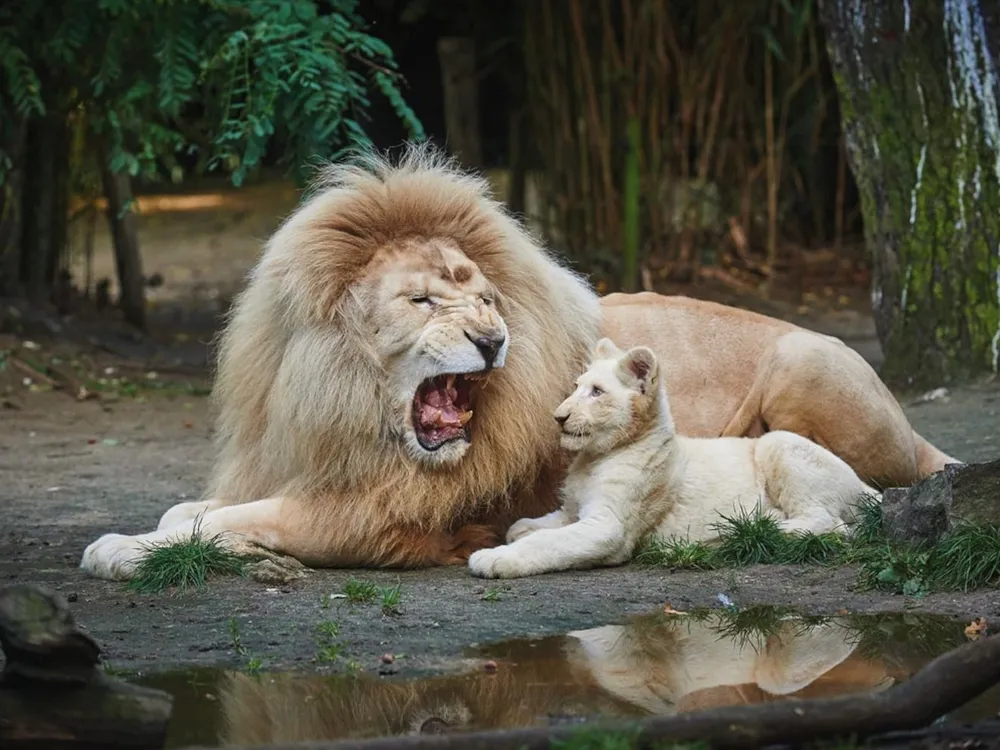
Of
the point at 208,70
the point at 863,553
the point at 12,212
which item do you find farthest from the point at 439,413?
the point at 12,212

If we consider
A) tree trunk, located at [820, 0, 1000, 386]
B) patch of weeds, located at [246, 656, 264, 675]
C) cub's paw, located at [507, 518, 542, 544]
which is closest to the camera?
patch of weeds, located at [246, 656, 264, 675]

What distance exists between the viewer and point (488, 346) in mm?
5367

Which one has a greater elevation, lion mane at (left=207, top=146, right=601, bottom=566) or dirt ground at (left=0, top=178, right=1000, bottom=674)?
lion mane at (left=207, top=146, right=601, bottom=566)

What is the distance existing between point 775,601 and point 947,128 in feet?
14.4

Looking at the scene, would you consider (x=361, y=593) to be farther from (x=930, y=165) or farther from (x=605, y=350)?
(x=930, y=165)

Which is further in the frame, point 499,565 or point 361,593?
point 499,565

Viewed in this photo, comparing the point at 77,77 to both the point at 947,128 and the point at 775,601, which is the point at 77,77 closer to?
the point at 947,128

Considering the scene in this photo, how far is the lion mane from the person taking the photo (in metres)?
5.49

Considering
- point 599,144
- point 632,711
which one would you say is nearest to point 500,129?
point 599,144

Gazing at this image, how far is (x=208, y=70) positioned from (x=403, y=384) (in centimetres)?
380

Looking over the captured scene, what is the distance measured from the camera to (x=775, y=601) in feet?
16.9

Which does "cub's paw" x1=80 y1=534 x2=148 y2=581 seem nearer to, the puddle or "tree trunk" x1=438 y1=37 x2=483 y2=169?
the puddle

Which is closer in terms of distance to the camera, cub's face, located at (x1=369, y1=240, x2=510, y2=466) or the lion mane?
cub's face, located at (x1=369, y1=240, x2=510, y2=466)

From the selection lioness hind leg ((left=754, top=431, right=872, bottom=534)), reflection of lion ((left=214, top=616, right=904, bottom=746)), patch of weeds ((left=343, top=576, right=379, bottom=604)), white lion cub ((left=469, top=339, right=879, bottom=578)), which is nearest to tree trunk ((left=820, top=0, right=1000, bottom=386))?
white lion cub ((left=469, top=339, right=879, bottom=578))
